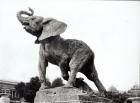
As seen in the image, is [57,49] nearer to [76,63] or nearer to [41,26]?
[76,63]

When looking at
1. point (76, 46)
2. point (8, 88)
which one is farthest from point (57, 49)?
point (8, 88)

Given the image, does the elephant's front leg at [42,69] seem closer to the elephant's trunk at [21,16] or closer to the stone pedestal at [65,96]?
the stone pedestal at [65,96]

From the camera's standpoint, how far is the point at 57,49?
563 inches

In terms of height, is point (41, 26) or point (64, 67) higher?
point (41, 26)

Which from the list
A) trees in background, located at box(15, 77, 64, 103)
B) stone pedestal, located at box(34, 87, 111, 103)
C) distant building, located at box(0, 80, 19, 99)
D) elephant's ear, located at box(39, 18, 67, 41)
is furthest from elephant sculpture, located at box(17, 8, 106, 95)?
distant building, located at box(0, 80, 19, 99)

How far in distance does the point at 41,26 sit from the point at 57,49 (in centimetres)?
107

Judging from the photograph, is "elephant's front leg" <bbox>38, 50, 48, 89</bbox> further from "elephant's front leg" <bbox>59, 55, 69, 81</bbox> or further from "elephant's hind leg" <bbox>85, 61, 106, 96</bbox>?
"elephant's hind leg" <bbox>85, 61, 106, 96</bbox>

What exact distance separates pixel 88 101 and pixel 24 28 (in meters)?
3.45

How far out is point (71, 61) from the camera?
14266mm

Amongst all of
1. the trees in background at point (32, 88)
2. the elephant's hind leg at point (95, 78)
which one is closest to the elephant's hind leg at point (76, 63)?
the elephant's hind leg at point (95, 78)

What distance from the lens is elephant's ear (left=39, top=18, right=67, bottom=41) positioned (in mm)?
14364

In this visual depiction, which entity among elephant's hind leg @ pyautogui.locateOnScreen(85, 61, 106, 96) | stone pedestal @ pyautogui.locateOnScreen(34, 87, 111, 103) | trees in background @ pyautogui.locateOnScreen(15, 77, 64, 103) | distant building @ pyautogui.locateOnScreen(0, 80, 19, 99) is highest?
distant building @ pyautogui.locateOnScreen(0, 80, 19, 99)

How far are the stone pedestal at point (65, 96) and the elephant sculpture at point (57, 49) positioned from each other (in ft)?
0.97

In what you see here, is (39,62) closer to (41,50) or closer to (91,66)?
(41,50)
